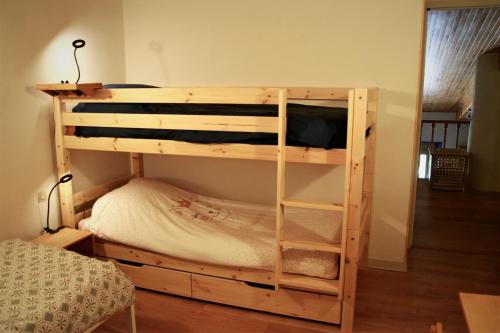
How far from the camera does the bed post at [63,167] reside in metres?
2.81

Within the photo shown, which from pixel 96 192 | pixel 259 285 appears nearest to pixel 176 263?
pixel 259 285

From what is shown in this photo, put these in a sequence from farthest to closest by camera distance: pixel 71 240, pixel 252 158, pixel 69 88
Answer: pixel 71 240
pixel 69 88
pixel 252 158

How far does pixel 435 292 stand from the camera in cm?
287

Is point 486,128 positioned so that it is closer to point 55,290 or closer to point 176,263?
point 176,263

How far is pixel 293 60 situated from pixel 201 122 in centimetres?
119

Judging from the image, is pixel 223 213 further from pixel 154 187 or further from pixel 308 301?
pixel 308 301

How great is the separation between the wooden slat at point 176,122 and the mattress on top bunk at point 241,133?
52mm

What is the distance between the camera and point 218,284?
261 cm

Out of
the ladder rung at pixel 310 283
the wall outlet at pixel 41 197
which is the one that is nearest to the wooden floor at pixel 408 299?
the ladder rung at pixel 310 283

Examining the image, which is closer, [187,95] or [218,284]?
[187,95]

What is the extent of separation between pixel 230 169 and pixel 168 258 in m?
1.10

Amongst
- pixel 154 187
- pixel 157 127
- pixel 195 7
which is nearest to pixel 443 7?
pixel 195 7

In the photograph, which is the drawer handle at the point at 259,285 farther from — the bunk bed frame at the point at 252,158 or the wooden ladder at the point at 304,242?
the wooden ladder at the point at 304,242

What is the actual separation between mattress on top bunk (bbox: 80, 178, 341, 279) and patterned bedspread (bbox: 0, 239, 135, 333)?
57 cm
